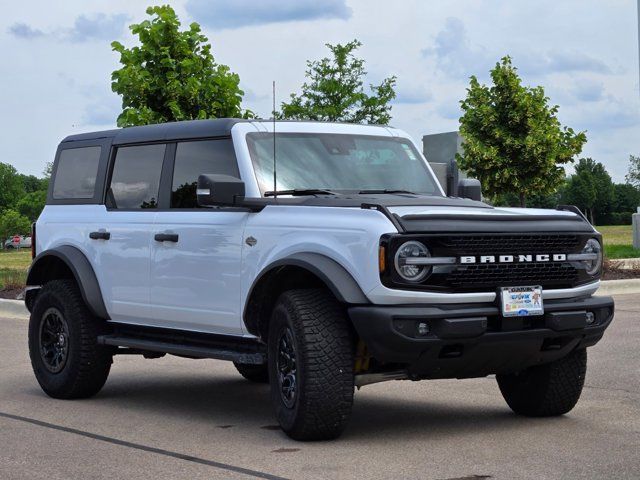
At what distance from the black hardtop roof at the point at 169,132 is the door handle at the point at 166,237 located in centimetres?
73

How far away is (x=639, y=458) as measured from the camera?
632 centimetres

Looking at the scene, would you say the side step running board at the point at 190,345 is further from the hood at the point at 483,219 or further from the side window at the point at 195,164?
the hood at the point at 483,219

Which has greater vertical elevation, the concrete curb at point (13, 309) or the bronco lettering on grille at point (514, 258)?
the bronco lettering on grille at point (514, 258)

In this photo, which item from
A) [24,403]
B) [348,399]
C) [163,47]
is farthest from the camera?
[163,47]

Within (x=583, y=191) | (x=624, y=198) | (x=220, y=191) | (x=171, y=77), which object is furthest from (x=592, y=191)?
(x=220, y=191)

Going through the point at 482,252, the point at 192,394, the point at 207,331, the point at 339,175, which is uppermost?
the point at 339,175

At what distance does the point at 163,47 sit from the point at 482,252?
14.8 meters

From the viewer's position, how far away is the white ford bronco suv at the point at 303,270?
6652 millimetres

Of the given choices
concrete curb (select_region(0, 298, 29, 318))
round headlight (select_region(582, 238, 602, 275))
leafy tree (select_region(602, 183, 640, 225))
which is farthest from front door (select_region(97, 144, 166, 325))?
leafy tree (select_region(602, 183, 640, 225))

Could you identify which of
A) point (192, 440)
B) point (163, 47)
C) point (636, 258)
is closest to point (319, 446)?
point (192, 440)

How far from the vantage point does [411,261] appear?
6547 millimetres

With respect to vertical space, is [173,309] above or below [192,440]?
above

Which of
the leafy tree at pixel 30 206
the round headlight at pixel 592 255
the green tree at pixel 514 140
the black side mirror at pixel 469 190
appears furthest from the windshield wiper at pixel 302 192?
the leafy tree at pixel 30 206

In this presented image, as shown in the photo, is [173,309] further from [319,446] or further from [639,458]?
A: [639,458]
